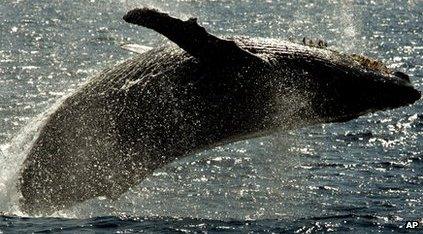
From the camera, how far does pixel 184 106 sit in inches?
588

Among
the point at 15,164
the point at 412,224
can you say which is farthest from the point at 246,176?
the point at 15,164

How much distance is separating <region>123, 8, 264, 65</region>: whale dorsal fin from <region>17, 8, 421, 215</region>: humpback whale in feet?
0.06

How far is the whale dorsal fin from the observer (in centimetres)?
1456

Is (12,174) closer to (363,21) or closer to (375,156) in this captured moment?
(375,156)

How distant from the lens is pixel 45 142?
15.1 metres

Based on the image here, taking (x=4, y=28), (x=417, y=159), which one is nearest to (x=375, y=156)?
(x=417, y=159)

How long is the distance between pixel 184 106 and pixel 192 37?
117 centimetres

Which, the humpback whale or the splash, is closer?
the humpback whale

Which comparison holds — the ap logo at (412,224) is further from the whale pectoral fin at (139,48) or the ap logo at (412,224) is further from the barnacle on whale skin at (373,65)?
the whale pectoral fin at (139,48)

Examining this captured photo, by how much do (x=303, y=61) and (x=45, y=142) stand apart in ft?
14.7

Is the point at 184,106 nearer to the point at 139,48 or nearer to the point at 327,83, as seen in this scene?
the point at 139,48

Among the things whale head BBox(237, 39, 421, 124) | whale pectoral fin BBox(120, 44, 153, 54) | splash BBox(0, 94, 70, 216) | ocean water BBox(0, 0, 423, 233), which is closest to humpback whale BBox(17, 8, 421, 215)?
whale head BBox(237, 39, 421, 124)

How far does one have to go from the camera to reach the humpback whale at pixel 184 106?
14.9 meters

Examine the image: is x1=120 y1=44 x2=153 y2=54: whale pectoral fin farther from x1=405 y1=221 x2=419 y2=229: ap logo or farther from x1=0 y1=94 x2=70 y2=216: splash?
x1=405 y1=221 x2=419 y2=229: ap logo
